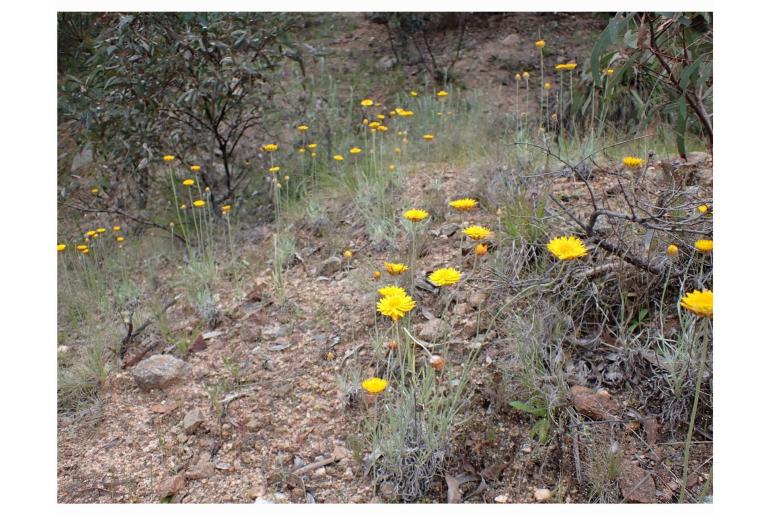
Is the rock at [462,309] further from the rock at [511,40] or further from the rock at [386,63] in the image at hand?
the rock at [511,40]

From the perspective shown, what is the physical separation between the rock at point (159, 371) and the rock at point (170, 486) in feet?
1.69

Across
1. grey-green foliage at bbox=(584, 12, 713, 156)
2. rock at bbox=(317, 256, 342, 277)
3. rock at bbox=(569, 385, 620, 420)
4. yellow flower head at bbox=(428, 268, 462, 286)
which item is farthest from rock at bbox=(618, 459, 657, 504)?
rock at bbox=(317, 256, 342, 277)

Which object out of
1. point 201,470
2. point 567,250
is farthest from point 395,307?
point 201,470

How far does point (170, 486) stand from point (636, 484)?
137 centimetres

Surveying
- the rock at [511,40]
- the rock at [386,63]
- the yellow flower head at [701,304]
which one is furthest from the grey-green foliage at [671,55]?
the rock at [386,63]

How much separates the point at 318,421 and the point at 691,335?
1.22 meters

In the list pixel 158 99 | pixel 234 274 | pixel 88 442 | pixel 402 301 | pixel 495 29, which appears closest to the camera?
pixel 402 301

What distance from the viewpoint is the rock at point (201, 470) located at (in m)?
1.86

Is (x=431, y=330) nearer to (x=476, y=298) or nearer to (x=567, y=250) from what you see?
(x=476, y=298)

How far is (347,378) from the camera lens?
6.91 ft

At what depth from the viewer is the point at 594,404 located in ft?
5.74

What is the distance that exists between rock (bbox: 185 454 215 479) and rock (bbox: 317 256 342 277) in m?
1.15

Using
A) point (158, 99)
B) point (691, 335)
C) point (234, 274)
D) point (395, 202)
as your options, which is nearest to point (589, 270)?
point (691, 335)

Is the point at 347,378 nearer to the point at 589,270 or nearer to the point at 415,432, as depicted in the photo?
the point at 415,432
